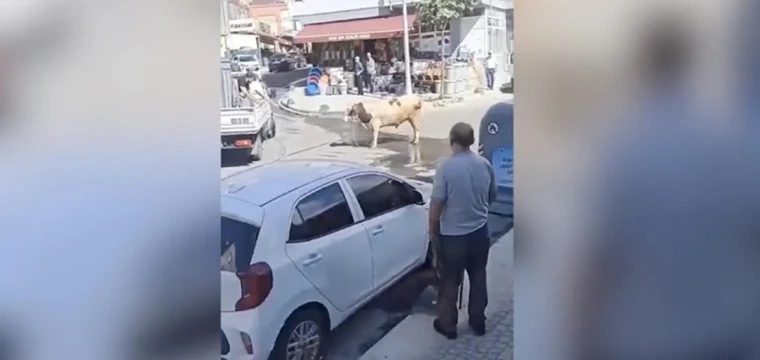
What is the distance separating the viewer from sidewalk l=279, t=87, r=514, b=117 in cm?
152

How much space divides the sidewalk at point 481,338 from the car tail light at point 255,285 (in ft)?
0.96

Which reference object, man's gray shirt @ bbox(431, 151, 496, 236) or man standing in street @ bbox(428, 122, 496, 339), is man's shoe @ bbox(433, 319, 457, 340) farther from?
man's gray shirt @ bbox(431, 151, 496, 236)

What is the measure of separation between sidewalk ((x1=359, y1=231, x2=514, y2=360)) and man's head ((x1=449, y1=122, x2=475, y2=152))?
0.22m

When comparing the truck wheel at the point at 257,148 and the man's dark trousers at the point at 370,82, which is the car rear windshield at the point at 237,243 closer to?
the truck wheel at the point at 257,148

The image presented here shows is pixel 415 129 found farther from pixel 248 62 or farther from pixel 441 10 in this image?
pixel 248 62

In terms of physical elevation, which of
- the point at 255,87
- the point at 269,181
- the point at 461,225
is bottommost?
the point at 461,225

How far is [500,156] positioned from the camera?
1491 mm

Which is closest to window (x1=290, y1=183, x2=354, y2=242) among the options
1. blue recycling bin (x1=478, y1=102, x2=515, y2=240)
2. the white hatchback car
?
the white hatchback car

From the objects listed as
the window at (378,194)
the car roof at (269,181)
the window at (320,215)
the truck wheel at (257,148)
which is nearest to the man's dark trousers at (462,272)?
the window at (378,194)

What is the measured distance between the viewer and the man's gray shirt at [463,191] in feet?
4.96

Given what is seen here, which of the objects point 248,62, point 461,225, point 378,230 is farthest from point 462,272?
point 248,62

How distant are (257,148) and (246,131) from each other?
0.05 meters
